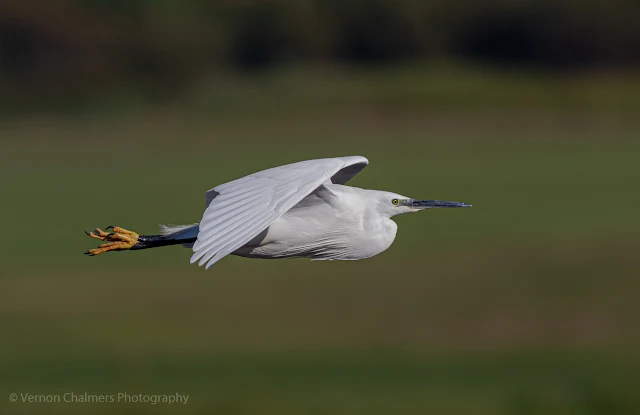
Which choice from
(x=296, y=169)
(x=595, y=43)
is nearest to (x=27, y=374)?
(x=296, y=169)

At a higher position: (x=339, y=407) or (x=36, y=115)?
(x=36, y=115)

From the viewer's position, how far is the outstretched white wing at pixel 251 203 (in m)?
4.05

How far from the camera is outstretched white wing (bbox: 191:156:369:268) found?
405 centimetres

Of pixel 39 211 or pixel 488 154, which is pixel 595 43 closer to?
pixel 488 154

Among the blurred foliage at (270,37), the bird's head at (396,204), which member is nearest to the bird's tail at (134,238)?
the bird's head at (396,204)

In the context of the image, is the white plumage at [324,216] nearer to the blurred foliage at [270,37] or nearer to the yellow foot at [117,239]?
the yellow foot at [117,239]

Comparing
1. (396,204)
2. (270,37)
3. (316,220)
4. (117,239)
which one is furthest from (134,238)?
(270,37)

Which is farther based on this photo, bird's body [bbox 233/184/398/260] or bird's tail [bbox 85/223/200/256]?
bird's tail [bbox 85/223/200/256]

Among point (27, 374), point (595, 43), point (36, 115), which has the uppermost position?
point (595, 43)

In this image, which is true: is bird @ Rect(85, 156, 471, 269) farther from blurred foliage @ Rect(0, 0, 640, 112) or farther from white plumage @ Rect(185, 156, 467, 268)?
blurred foliage @ Rect(0, 0, 640, 112)

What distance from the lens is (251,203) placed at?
438cm

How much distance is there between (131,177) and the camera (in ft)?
114

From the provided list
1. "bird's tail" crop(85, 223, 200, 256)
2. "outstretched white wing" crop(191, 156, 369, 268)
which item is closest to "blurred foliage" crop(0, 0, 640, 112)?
"bird's tail" crop(85, 223, 200, 256)

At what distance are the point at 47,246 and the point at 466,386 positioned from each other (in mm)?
13907
